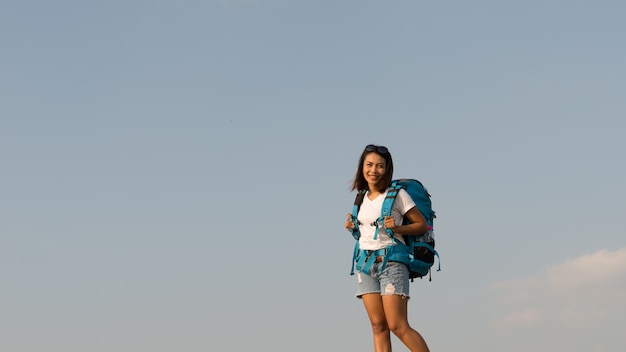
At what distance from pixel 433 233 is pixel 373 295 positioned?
106 centimetres

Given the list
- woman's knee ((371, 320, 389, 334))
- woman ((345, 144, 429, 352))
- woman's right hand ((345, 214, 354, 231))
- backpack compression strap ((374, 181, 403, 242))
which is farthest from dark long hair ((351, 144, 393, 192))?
woman's knee ((371, 320, 389, 334))

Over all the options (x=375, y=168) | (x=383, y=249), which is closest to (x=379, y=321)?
(x=383, y=249)

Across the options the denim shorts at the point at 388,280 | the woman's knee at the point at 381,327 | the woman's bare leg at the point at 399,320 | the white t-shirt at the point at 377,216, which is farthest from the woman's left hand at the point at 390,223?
the woman's knee at the point at 381,327

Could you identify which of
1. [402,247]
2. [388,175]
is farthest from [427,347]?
[388,175]

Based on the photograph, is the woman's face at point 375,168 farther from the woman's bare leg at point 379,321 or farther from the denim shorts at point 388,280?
the woman's bare leg at point 379,321

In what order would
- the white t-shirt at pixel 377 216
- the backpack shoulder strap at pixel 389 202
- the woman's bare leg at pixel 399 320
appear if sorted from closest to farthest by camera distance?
the woman's bare leg at pixel 399 320
the backpack shoulder strap at pixel 389 202
the white t-shirt at pixel 377 216

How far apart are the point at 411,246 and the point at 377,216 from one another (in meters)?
0.55

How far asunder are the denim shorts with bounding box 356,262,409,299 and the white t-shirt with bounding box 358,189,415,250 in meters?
0.27

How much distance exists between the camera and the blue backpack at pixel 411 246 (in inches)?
406

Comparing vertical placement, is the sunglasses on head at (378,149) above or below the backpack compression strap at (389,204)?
above

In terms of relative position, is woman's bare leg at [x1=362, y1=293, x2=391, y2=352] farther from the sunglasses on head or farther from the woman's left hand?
the sunglasses on head

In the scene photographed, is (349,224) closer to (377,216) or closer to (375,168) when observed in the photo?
(377,216)

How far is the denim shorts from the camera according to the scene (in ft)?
33.5

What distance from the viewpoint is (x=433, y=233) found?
10586 millimetres
